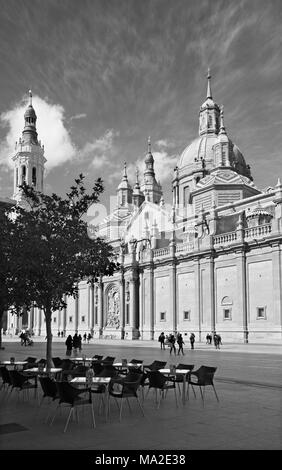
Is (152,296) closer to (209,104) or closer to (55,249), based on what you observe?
(55,249)

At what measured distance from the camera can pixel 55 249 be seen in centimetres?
1814

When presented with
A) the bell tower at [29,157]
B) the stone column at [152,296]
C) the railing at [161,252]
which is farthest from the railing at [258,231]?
the bell tower at [29,157]

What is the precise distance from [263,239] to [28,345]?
911 inches

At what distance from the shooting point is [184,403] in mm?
12414

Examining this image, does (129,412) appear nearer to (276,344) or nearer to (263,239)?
(276,344)

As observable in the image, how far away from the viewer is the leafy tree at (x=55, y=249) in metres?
17.8

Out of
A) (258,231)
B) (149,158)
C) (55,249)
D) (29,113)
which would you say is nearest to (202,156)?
(149,158)

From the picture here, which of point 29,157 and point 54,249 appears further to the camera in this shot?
point 29,157

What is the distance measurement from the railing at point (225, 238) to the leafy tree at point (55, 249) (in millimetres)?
27725

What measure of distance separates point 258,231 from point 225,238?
4291 mm

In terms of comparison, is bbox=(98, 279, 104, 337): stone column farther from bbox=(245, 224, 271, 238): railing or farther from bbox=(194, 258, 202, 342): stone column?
bbox=(245, 224, 271, 238): railing

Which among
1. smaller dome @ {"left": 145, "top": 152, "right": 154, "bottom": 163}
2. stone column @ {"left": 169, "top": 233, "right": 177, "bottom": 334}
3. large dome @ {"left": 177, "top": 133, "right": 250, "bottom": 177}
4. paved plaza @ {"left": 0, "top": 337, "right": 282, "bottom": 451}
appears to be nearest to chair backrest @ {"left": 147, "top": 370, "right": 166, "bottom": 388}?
paved plaza @ {"left": 0, "top": 337, "right": 282, "bottom": 451}

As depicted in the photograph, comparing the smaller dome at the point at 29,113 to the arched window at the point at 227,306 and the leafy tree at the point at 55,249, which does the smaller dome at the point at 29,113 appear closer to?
the arched window at the point at 227,306
